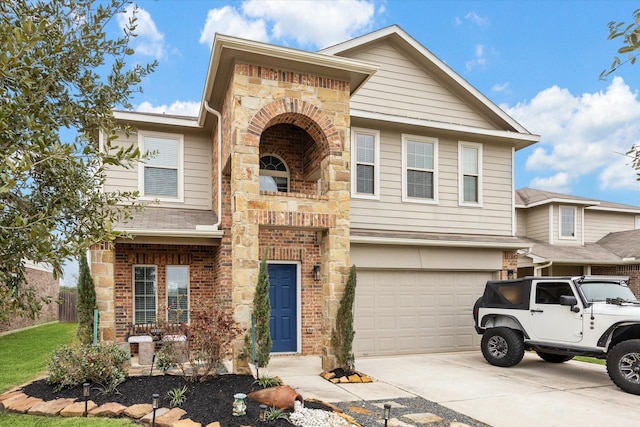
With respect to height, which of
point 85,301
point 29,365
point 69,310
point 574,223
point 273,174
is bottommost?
point 69,310

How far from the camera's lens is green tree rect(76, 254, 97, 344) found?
8320 mm

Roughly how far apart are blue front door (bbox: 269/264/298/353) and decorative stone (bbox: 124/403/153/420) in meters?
4.54

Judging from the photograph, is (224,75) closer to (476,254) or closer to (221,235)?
(221,235)

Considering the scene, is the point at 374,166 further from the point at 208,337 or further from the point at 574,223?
the point at 574,223

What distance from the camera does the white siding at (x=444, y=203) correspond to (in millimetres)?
10633

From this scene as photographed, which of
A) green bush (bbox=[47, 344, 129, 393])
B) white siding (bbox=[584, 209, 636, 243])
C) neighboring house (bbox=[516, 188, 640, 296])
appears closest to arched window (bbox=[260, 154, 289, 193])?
green bush (bbox=[47, 344, 129, 393])

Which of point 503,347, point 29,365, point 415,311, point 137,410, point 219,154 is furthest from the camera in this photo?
point 415,311

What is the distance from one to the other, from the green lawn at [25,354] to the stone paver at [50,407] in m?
1.53

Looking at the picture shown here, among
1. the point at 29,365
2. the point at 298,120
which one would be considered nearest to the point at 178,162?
the point at 298,120

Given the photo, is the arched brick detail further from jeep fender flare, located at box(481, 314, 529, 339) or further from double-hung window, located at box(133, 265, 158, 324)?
jeep fender flare, located at box(481, 314, 529, 339)

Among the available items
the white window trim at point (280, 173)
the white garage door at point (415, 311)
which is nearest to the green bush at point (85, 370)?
the white window trim at point (280, 173)

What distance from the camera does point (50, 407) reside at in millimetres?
5512

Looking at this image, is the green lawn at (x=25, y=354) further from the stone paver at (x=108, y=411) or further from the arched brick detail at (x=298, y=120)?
the arched brick detail at (x=298, y=120)

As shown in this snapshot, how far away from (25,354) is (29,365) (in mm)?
1812
